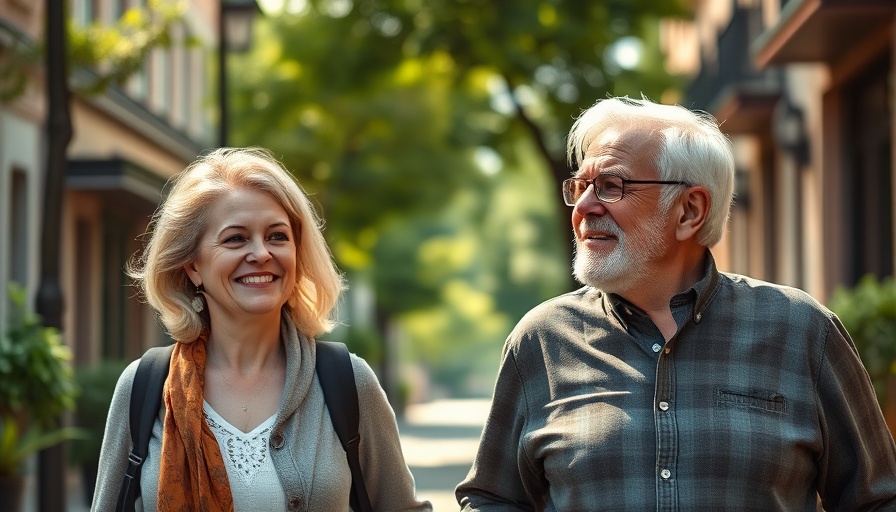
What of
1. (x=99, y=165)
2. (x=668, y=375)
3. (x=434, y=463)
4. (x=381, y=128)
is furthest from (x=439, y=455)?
(x=668, y=375)

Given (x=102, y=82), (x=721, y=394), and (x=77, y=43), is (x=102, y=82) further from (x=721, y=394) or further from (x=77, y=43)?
(x=721, y=394)

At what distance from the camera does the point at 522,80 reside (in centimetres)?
1920

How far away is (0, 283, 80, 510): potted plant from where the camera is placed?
1073 cm

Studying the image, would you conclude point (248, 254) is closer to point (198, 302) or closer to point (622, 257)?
point (198, 302)

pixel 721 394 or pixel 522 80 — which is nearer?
pixel 721 394

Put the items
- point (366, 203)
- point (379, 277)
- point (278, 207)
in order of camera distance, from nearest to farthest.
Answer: point (278, 207), point (366, 203), point (379, 277)

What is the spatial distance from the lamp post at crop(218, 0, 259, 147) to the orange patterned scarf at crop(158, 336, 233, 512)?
12.9 meters

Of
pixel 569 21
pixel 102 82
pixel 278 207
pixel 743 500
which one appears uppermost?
pixel 569 21

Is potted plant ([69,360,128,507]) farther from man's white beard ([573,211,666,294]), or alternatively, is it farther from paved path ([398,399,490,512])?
man's white beard ([573,211,666,294])

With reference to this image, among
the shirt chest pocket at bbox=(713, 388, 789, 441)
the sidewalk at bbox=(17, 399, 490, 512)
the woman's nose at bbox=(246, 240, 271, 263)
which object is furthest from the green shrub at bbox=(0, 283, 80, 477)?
the shirt chest pocket at bbox=(713, 388, 789, 441)

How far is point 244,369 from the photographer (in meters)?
4.75

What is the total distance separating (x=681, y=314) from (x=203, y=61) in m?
30.8

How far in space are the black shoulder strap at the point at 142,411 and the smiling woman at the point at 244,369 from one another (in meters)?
0.03

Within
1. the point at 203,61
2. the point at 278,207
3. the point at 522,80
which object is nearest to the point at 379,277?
the point at 203,61
